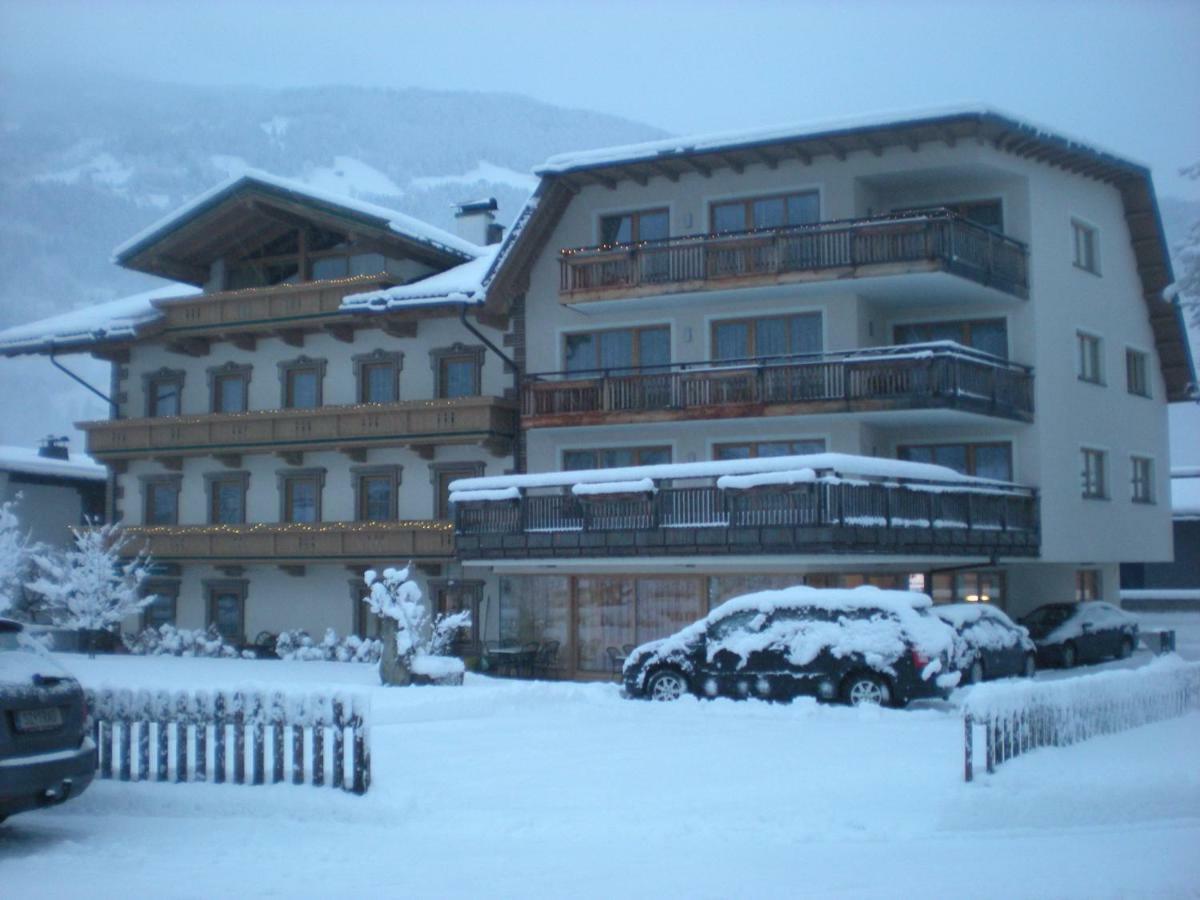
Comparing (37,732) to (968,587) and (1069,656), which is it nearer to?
(1069,656)

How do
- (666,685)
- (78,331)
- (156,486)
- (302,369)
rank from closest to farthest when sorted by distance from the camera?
(666,685), (302,369), (78,331), (156,486)

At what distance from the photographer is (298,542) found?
35594 mm

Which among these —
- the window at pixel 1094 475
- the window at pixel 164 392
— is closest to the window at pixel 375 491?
the window at pixel 164 392

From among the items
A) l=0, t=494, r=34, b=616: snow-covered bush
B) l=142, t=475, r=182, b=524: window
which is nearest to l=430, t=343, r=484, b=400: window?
l=142, t=475, r=182, b=524: window

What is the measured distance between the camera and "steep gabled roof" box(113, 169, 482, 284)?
34938mm

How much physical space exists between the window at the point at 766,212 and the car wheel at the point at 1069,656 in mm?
10730

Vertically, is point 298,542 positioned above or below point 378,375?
below

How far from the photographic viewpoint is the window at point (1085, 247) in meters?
33.6

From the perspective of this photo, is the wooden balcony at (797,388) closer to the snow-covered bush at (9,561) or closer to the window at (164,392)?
the window at (164,392)

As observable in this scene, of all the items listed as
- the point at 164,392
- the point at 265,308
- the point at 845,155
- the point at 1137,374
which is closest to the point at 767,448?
the point at 845,155

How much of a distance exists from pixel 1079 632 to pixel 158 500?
2443 centimetres

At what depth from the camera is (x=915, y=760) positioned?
1507 centimetres

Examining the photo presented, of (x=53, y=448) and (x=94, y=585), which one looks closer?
(x=94, y=585)

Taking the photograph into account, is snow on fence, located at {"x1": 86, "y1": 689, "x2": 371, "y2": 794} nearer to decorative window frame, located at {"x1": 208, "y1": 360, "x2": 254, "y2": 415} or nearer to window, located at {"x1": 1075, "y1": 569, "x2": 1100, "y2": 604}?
decorative window frame, located at {"x1": 208, "y1": 360, "x2": 254, "y2": 415}
